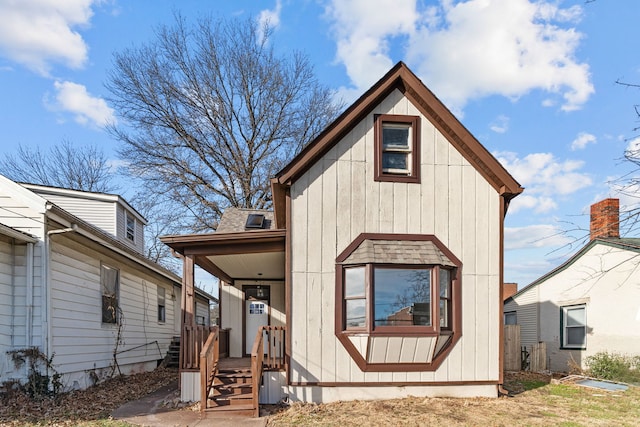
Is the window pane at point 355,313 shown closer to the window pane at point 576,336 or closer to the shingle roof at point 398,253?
the shingle roof at point 398,253

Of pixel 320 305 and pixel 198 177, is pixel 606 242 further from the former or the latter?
pixel 198 177

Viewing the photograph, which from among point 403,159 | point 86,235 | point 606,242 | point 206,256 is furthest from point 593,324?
point 86,235

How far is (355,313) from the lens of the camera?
9.30 metres

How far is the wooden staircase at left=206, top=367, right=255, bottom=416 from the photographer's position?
8383 mm

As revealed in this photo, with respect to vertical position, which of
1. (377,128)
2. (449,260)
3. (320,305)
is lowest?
(320,305)

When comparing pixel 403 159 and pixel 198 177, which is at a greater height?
pixel 198 177

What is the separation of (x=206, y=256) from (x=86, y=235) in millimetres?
2774

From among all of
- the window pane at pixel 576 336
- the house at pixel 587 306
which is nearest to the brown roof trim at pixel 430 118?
the house at pixel 587 306

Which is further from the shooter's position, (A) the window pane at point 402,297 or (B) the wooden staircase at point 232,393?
(A) the window pane at point 402,297

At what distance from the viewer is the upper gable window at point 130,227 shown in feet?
54.6

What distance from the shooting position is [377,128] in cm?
994

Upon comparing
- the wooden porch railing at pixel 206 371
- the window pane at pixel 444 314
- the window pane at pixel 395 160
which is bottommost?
the wooden porch railing at pixel 206 371

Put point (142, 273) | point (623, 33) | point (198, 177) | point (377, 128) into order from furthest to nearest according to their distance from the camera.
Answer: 1. point (198, 177)
2. point (142, 273)
3. point (377, 128)
4. point (623, 33)

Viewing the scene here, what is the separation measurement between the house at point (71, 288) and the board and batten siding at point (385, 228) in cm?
477
